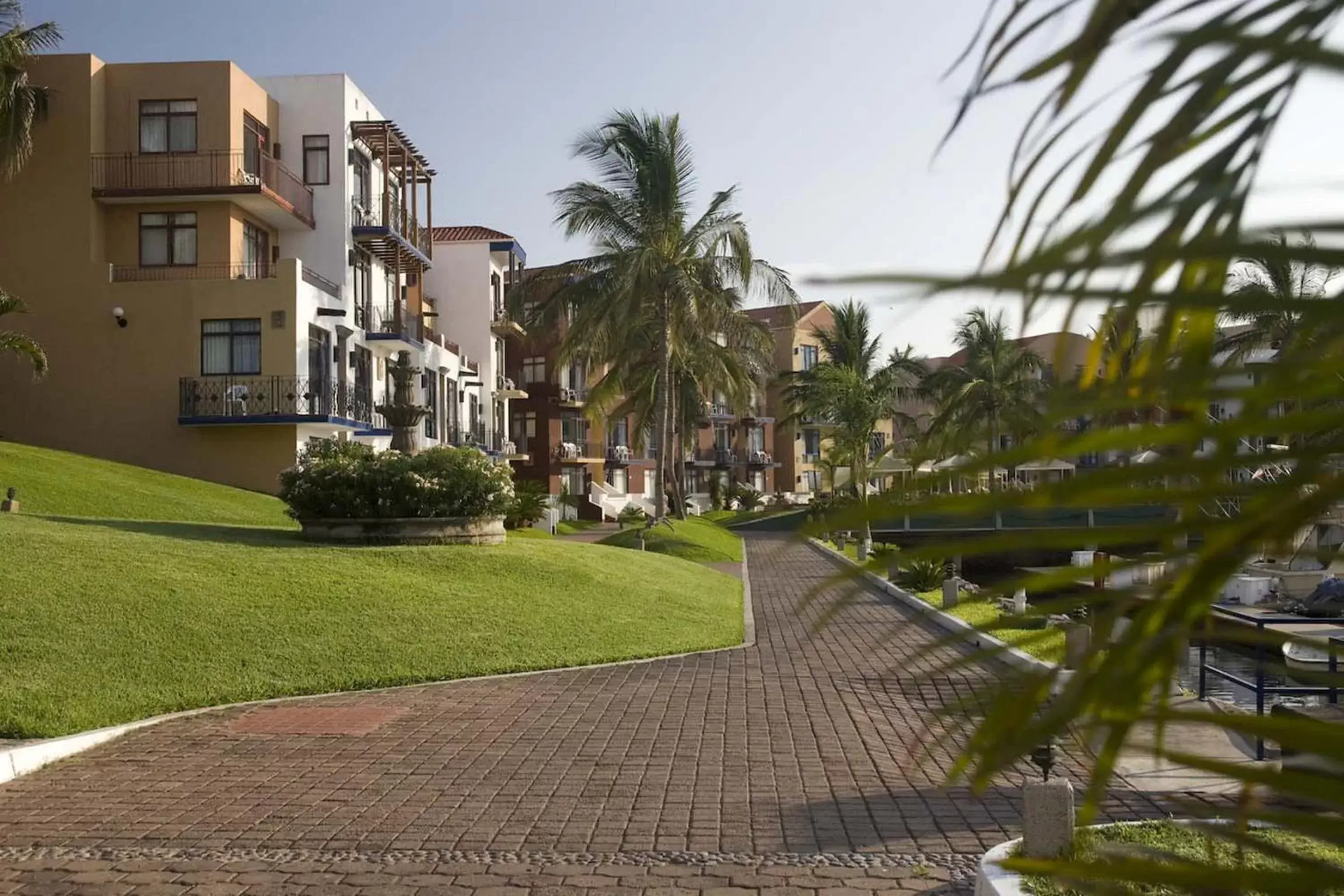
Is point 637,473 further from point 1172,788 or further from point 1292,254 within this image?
point 1292,254

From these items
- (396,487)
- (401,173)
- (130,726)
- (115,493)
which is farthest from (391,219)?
(130,726)

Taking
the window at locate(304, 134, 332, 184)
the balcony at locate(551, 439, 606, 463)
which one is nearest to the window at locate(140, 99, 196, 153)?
the window at locate(304, 134, 332, 184)

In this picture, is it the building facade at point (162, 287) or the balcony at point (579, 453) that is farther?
the balcony at point (579, 453)

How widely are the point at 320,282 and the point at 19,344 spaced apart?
24.5 feet

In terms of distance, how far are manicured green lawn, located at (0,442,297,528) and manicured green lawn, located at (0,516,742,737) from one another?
405 cm

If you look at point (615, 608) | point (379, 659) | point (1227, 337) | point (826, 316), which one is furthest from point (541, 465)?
point (1227, 337)

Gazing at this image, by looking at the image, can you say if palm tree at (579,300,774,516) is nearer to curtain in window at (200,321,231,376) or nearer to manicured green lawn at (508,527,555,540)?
manicured green lawn at (508,527,555,540)

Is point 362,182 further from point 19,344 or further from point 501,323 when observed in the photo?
point 501,323

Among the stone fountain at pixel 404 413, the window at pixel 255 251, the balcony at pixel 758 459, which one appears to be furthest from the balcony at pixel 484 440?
the balcony at pixel 758 459

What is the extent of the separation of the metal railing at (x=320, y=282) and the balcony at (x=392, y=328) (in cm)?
280

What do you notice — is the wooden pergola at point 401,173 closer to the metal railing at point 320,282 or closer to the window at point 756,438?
the metal railing at point 320,282

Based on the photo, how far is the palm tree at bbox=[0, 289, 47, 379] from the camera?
27.0m

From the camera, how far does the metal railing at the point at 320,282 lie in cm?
3169

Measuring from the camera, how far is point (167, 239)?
103 feet
